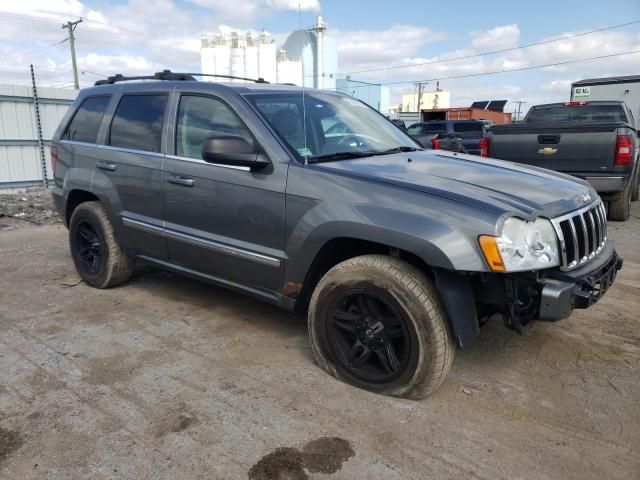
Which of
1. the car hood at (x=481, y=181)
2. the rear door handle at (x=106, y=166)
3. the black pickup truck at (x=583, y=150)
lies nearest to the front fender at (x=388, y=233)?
the car hood at (x=481, y=181)

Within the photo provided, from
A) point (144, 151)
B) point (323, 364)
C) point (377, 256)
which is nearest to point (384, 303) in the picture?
point (377, 256)

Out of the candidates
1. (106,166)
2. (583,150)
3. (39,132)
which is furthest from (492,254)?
(39,132)

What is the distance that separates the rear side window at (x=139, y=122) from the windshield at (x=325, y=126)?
0.92m

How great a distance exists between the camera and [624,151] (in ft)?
23.2

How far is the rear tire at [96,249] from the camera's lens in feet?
15.4

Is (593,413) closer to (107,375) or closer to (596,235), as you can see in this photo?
(596,235)

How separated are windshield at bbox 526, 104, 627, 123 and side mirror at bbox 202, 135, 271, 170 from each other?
321 inches

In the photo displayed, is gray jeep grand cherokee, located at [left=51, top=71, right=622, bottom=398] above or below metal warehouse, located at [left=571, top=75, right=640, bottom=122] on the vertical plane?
below

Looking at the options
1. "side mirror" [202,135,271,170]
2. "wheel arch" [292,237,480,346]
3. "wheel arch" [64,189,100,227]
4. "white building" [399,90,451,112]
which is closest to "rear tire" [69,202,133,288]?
"wheel arch" [64,189,100,227]

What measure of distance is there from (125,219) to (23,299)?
1.30 m

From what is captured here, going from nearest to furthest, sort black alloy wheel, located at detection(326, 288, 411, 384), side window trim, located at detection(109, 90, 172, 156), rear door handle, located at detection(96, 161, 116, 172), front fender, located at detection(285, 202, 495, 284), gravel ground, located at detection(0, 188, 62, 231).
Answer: front fender, located at detection(285, 202, 495, 284) → black alloy wheel, located at detection(326, 288, 411, 384) → side window trim, located at detection(109, 90, 172, 156) → rear door handle, located at detection(96, 161, 116, 172) → gravel ground, located at detection(0, 188, 62, 231)

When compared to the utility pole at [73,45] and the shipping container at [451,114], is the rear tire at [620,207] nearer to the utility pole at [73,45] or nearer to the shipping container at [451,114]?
the shipping container at [451,114]

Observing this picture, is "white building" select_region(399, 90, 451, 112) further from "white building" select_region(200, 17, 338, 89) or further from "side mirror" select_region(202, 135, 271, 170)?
"side mirror" select_region(202, 135, 271, 170)

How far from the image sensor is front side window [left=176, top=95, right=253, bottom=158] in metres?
3.65
